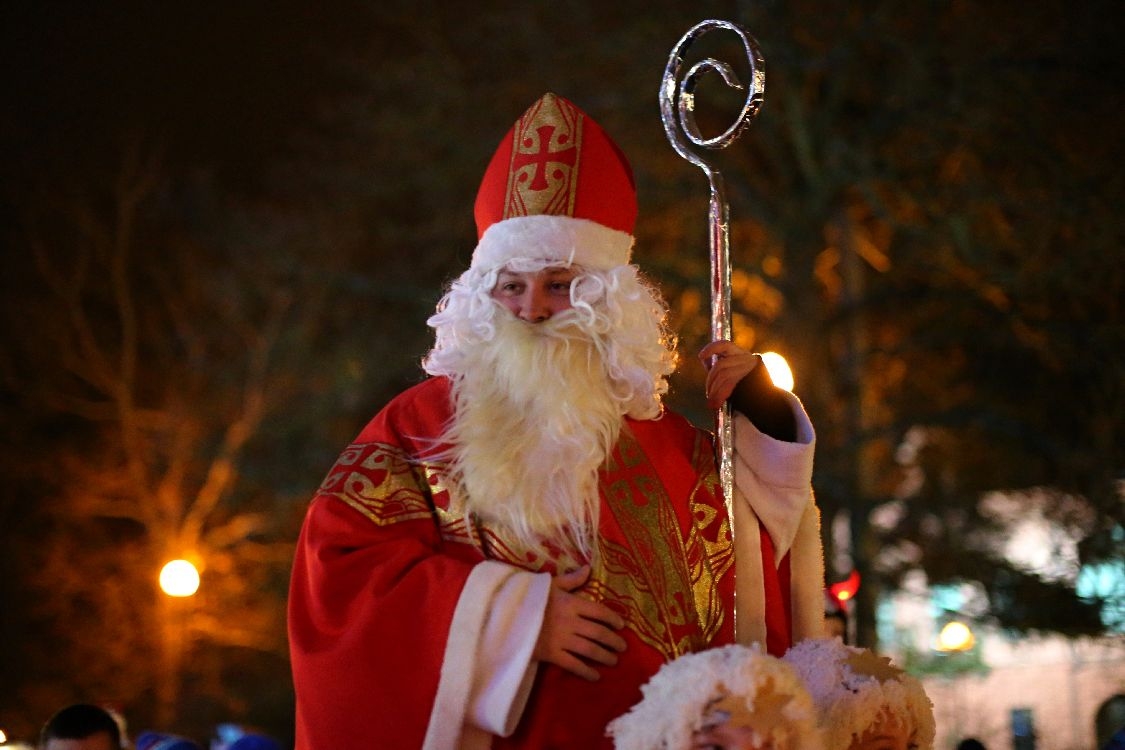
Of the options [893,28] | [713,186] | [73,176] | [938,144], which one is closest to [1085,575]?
[938,144]

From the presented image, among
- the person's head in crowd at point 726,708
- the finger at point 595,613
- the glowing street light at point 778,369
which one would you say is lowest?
the person's head in crowd at point 726,708

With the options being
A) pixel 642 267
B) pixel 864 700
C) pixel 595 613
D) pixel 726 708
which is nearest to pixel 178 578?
pixel 642 267

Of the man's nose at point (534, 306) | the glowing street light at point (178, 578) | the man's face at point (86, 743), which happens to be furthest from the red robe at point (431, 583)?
the glowing street light at point (178, 578)

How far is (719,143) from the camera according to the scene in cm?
443

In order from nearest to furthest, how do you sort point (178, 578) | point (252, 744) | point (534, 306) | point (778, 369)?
point (534, 306)
point (778, 369)
point (252, 744)
point (178, 578)

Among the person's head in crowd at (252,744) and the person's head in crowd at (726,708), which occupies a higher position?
the person's head in crowd at (252,744)

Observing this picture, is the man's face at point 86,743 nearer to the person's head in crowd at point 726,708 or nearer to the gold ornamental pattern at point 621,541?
the gold ornamental pattern at point 621,541

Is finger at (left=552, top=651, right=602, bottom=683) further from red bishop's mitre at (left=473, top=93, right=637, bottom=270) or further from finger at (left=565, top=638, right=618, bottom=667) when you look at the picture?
red bishop's mitre at (left=473, top=93, right=637, bottom=270)

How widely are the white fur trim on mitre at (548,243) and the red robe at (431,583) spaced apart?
0.43 m

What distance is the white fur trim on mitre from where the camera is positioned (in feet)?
14.1

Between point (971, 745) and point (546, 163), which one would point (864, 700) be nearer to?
point (546, 163)

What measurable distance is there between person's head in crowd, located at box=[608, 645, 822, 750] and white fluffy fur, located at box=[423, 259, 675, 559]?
66cm

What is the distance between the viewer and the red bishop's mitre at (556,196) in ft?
14.3

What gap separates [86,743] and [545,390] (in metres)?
3.03
